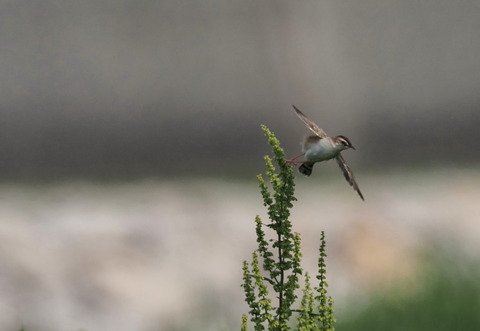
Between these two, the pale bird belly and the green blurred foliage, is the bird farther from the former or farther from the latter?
the green blurred foliage

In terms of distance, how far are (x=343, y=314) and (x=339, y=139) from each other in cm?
291

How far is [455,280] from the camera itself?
8258 millimetres

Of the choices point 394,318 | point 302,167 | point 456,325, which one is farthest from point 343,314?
point 302,167

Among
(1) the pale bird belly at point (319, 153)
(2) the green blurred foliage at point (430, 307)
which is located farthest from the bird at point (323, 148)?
(2) the green blurred foliage at point (430, 307)

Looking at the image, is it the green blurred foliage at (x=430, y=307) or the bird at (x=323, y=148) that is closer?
the bird at (x=323, y=148)

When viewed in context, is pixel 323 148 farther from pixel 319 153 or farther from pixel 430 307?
pixel 430 307

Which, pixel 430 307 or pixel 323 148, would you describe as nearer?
pixel 323 148

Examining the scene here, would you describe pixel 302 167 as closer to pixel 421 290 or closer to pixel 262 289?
pixel 262 289

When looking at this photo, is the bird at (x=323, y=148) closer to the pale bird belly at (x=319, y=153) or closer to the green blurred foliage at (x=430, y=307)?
the pale bird belly at (x=319, y=153)

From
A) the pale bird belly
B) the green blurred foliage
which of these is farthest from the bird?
the green blurred foliage

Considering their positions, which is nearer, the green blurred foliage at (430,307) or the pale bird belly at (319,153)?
the pale bird belly at (319,153)

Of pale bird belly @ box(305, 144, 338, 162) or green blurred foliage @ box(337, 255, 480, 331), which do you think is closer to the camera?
pale bird belly @ box(305, 144, 338, 162)

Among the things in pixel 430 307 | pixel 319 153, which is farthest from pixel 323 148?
pixel 430 307

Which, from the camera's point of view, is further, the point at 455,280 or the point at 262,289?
the point at 455,280
